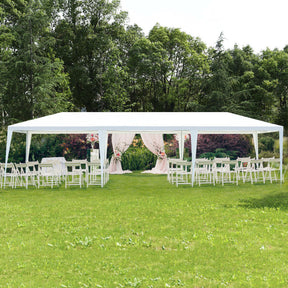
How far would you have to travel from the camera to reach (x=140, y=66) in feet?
88.4

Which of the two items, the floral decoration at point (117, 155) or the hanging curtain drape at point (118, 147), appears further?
the hanging curtain drape at point (118, 147)

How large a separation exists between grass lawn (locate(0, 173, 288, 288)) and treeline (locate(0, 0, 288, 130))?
15762 mm

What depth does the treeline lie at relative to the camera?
25.1 meters

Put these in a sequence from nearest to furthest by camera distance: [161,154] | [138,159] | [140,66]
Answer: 1. [161,154]
2. [138,159]
3. [140,66]

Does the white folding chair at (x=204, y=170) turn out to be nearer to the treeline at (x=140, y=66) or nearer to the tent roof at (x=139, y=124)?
the tent roof at (x=139, y=124)

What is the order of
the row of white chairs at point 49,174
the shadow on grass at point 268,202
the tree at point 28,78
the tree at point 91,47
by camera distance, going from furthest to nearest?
the tree at point 91,47, the tree at point 28,78, the row of white chairs at point 49,174, the shadow on grass at point 268,202

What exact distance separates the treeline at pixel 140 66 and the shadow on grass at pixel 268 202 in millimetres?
15809

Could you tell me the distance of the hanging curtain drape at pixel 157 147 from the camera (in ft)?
52.3

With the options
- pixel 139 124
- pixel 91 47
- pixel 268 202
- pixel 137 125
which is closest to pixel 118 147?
pixel 139 124

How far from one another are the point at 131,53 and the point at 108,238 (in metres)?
23.6

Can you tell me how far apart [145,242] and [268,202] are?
417 cm

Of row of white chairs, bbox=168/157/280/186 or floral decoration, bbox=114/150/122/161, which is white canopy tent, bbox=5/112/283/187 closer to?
row of white chairs, bbox=168/157/280/186

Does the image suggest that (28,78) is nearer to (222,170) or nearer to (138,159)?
(138,159)

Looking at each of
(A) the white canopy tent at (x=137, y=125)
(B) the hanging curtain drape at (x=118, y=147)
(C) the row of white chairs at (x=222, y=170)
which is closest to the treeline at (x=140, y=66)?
(B) the hanging curtain drape at (x=118, y=147)
